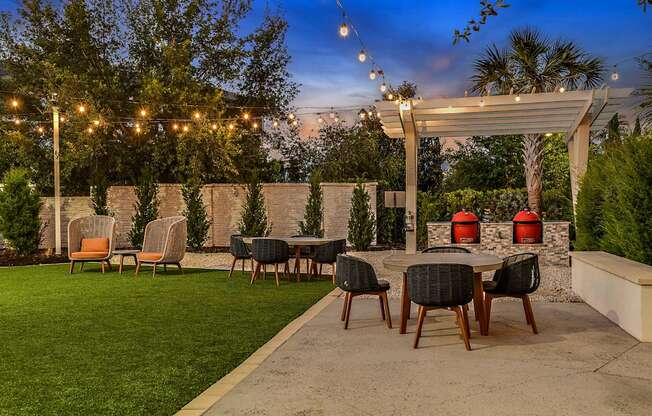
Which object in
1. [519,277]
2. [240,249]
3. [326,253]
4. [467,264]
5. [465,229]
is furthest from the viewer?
[465,229]

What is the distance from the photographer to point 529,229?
10641 millimetres

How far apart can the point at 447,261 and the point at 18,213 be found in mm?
10778

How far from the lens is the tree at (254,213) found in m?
14.3

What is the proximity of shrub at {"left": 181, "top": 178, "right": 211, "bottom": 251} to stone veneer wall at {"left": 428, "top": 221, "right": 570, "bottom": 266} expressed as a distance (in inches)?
247

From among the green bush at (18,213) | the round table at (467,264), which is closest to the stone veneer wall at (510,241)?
the round table at (467,264)

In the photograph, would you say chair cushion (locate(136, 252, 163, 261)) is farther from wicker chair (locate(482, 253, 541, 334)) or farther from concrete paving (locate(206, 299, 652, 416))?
wicker chair (locate(482, 253, 541, 334))

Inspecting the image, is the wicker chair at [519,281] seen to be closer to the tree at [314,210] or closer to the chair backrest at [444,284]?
the chair backrest at [444,284]

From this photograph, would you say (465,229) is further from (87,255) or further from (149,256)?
(87,255)

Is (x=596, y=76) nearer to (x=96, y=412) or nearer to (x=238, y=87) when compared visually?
(x=238, y=87)

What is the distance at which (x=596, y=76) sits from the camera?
12.0 metres

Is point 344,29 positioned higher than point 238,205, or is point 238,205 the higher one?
point 344,29

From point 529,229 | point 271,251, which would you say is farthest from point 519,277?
point 529,229

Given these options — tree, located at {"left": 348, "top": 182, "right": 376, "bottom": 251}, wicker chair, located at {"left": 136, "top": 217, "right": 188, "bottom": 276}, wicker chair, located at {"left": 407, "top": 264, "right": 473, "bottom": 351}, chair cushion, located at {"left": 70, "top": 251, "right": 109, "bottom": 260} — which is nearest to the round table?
wicker chair, located at {"left": 407, "top": 264, "right": 473, "bottom": 351}

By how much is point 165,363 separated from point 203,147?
10594 millimetres
